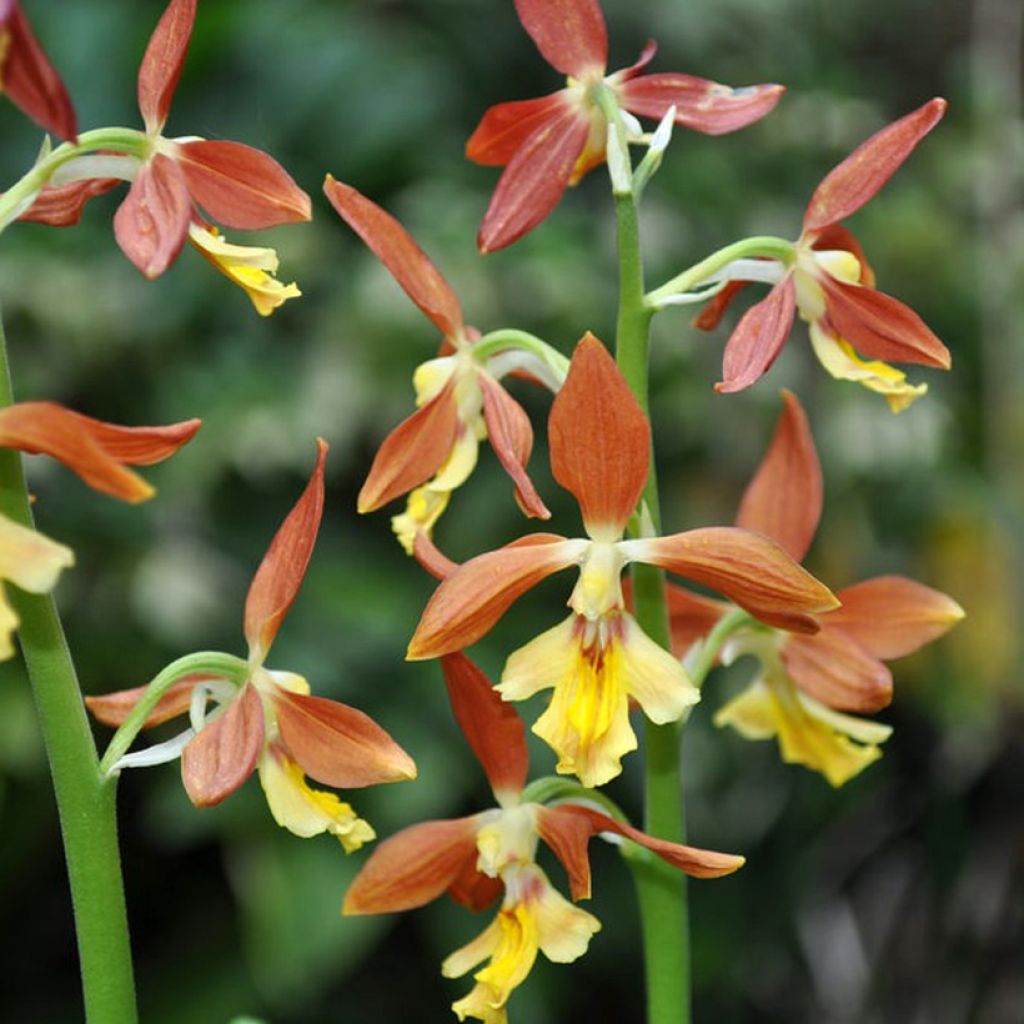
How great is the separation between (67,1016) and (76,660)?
1.83 feet

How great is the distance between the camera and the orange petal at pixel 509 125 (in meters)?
1.10

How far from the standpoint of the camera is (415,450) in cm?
110

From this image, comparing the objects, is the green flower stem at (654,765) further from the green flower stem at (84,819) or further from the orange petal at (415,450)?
the green flower stem at (84,819)

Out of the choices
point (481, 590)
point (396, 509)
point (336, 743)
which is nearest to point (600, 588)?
point (481, 590)

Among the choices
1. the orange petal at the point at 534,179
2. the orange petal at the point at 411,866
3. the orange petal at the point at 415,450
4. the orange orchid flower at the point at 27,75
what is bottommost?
the orange petal at the point at 411,866

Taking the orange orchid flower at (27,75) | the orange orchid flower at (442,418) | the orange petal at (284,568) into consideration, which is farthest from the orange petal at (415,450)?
the orange orchid flower at (27,75)

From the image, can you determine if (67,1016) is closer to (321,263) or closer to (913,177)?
(321,263)

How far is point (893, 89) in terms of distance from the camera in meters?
4.10

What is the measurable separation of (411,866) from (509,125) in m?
0.48

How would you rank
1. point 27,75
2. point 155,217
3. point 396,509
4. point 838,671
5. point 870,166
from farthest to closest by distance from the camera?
point 396,509 < point 838,671 < point 870,166 < point 155,217 < point 27,75

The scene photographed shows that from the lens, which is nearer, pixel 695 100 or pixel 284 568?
pixel 284 568

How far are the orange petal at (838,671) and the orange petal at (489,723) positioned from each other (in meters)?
0.20

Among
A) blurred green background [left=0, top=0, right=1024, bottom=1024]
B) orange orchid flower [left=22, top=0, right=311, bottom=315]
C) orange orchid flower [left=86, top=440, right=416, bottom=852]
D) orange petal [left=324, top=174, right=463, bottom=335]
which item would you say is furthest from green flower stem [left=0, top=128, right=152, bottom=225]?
blurred green background [left=0, top=0, right=1024, bottom=1024]

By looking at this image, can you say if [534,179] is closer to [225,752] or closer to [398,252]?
[398,252]
